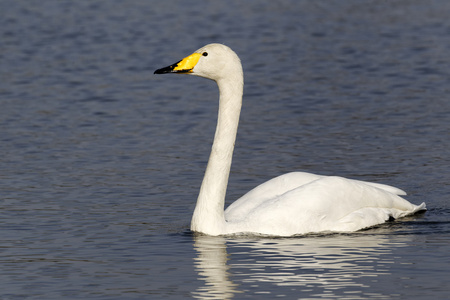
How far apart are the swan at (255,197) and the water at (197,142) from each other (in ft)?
0.65

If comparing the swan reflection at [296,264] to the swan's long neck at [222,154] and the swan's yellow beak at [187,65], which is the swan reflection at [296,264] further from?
the swan's yellow beak at [187,65]

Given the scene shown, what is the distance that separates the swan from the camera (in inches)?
430

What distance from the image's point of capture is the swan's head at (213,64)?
11.1m

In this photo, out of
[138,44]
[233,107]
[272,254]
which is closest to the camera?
[272,254]

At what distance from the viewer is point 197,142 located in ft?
53.7

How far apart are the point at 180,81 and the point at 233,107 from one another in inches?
436

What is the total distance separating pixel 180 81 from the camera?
2219 cm

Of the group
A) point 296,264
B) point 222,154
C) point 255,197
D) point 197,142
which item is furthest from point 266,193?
point 197,142

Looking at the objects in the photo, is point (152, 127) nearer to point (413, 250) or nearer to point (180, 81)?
point (180, 81)

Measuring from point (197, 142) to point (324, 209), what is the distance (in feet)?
18.1

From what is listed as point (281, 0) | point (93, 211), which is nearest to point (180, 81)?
point (93, 211)

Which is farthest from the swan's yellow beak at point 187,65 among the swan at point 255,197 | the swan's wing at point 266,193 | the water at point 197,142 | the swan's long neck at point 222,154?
the water at point 197,142

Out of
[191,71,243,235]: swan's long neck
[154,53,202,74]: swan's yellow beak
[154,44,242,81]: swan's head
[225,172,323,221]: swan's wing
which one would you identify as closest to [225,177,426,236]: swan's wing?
[225,172,323,221]: swan's wing

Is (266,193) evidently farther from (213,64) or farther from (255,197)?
(213,64)
